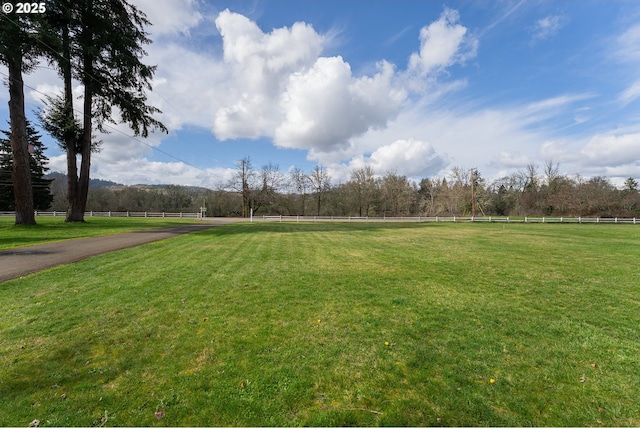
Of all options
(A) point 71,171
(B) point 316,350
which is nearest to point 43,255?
(B) point 316,350

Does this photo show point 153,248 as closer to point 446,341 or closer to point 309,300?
point 309,300

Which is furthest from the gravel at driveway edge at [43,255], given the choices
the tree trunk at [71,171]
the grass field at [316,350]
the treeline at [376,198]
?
the treeline at [376,198]

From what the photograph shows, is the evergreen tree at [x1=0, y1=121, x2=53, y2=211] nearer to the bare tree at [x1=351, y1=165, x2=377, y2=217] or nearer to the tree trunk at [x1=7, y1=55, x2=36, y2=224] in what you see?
the tree trunk at [x1=7, y1=55, x2=36, y2=224]

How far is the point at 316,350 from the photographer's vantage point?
3.52 metres

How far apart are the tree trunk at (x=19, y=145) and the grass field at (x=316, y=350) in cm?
1593

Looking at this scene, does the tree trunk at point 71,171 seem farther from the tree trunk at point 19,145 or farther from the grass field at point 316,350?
the grass field at point 316,350

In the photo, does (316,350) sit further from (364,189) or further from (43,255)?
(364,189)

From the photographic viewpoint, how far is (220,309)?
190 inches

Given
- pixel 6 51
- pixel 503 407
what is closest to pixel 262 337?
pixel 503 407

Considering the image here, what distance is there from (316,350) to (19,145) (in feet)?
77.2

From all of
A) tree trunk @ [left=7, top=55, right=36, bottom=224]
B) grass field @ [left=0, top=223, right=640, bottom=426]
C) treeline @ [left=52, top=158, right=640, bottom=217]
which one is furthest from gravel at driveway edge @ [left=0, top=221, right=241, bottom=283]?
treeline @ [left=52, top=158, right=640, bottom=217]

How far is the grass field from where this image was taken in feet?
8.21

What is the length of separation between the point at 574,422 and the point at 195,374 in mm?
3686

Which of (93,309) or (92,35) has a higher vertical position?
(92,35)
